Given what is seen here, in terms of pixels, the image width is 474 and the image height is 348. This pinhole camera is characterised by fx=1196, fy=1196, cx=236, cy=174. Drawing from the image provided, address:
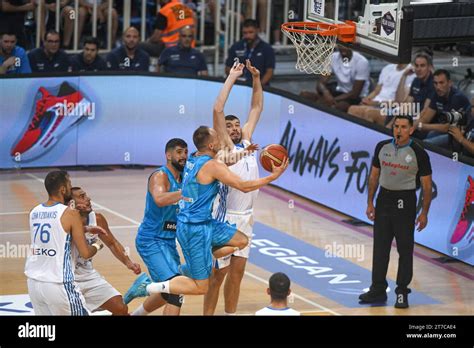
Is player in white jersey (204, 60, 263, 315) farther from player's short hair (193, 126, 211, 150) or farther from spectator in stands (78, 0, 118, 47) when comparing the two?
spectator in stands (78, 0, 118, 47)

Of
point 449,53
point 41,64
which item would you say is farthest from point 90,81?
point 449,53

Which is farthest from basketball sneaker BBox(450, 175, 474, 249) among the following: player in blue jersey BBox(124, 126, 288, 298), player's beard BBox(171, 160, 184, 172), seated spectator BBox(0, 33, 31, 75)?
seated spectator BBox(0, 33, 31, 75)

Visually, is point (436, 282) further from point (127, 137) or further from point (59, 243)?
point (127, 137)

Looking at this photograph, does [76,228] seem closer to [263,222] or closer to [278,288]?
[278,288]

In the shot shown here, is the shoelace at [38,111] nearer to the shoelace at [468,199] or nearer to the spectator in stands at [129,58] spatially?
the spectator in stands at [129,58]

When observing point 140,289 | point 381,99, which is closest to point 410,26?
point 140,289

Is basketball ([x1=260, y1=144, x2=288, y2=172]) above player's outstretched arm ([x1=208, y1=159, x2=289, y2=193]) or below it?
above

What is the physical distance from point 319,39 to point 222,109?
1947 mm

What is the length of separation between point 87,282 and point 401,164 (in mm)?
3990

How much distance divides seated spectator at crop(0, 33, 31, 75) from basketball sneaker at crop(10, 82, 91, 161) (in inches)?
21.2

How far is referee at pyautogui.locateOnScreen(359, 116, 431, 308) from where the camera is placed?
1352 cm

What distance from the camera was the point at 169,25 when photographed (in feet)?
69.0

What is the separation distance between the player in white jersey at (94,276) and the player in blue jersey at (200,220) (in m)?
0.38

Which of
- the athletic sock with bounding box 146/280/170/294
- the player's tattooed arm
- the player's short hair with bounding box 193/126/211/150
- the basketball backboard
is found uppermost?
the basketball backboard
